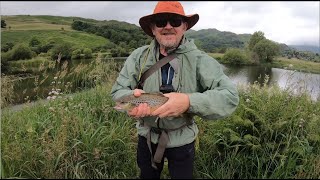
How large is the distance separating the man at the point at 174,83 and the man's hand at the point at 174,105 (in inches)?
4.1

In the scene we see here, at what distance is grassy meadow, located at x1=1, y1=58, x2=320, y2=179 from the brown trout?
1.01 meters

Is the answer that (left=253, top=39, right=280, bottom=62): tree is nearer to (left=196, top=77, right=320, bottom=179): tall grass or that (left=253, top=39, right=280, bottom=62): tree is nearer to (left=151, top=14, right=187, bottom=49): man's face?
(left=196, top=77, right=320, bottom=179): tall grass

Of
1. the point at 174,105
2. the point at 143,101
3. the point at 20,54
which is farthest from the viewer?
the point at 20,54

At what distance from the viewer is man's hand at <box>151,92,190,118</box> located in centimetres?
234

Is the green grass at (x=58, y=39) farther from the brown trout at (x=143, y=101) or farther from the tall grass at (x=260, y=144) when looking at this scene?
the brown trout at (x=143, y=101)

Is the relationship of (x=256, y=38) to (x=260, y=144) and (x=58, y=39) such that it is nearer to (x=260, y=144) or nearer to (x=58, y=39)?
(x=58, y=39)

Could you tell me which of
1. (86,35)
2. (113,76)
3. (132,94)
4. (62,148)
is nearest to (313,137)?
(132,94)

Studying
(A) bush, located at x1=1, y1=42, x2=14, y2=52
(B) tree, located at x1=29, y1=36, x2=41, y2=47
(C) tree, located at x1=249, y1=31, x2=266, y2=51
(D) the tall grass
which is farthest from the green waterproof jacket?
(C) tree, located at x1=249, y1=31, x2=266, y2=51

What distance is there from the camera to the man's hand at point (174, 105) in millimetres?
2340

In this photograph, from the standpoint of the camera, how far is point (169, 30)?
9.20 feet

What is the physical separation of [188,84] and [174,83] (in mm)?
126

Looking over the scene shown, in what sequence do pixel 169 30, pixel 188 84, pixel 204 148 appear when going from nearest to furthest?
pixel 188 84
pixel 169 30
pixel 204 148

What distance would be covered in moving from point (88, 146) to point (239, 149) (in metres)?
2.15

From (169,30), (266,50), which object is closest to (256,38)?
(266,50)
